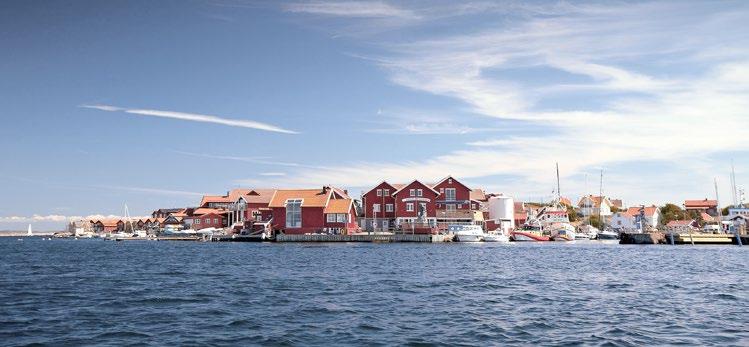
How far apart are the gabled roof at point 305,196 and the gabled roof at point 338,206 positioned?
3.69 ft

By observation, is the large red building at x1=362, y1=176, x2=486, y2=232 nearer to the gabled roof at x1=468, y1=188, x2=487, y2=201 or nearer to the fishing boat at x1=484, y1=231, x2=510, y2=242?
the fishing boat at x1=484, y1=231, x2=510, y2=242

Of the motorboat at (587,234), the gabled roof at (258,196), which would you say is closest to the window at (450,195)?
the motorboat at (587,234)

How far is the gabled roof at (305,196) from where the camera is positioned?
318 feet

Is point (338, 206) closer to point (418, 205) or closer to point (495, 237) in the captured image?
point (418, 205)

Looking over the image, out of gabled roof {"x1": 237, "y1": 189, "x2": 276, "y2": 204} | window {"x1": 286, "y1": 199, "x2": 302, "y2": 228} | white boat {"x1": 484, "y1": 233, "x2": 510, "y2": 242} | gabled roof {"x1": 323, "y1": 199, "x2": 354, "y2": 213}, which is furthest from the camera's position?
gabled roof {"x1": 237, "y1": 189, "x2": 276, "y2": 204}

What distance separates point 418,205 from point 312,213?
18415mm

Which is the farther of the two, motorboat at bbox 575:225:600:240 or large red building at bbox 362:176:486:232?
motorboat at bbox 575:225:600:240

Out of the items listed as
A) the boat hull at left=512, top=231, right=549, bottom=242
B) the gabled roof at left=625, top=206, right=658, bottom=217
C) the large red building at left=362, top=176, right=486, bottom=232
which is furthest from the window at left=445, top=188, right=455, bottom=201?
the gabled roof at left=625, top=206, right=658, bottom=217

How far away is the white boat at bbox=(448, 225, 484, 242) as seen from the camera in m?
89.8

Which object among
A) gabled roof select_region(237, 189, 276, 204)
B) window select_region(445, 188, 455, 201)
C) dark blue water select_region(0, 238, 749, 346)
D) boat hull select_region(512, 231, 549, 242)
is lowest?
dark blue water select_region(0, 238, 749, 346)

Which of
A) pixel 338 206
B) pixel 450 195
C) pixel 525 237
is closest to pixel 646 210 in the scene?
pixel 525 237

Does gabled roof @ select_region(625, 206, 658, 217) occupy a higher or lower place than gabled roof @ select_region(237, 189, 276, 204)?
lower

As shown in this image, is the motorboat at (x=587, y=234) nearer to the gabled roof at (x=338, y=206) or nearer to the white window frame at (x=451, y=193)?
the white window frame at (x=451, y=193)

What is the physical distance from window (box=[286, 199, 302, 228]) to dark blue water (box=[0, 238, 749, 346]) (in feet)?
193
